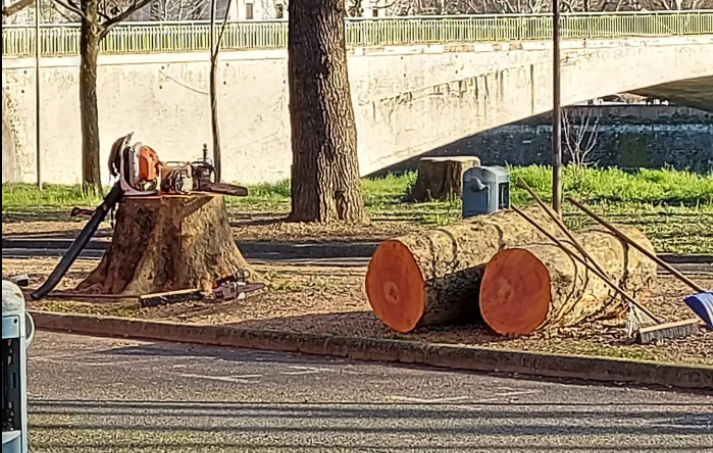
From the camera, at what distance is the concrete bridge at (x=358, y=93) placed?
34.4 meters

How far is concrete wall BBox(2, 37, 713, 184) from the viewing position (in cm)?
3453

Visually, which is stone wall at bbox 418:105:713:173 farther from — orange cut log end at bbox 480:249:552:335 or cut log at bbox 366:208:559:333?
orange cut log end at bbox 480:249:552:335

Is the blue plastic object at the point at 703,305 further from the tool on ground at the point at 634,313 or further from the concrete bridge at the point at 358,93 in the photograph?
the concrete bridge at the point at 358,93

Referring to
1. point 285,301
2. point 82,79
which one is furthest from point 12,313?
point 82,79

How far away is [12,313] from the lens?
3730 millimetres

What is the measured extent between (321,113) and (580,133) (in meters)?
26.7

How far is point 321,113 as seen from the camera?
18719 mm

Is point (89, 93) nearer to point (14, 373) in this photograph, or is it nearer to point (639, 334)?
point (639, 334)

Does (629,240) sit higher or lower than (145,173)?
lower

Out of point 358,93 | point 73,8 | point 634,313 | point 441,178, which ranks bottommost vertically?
point 634,313

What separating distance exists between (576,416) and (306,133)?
11539 millimetres

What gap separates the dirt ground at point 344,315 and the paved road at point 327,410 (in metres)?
0.70

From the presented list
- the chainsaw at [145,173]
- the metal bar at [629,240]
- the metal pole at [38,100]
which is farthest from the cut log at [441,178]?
the metal bar at [629,240]

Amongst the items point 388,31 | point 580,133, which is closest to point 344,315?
point 388,31
